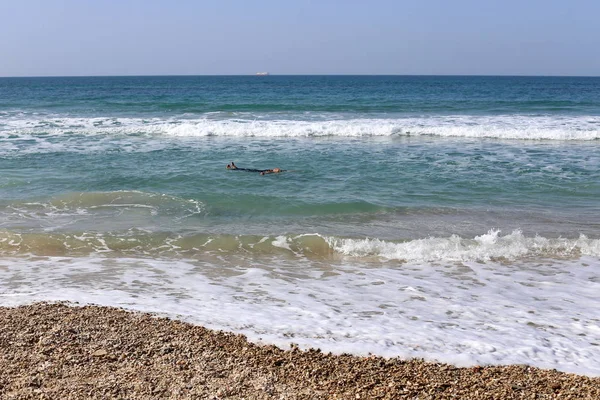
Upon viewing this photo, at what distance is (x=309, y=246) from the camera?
9406 millimetres

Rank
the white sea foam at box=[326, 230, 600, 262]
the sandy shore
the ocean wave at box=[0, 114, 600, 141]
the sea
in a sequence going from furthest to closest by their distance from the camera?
the ocean wave at box=[0, 114, 600, 141] → the white sea foam at box=[326, 230, 600, 262] → the sea → the sandy shore

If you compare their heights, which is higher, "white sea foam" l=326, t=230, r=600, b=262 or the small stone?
"white sea foam" l=326, t=230, r=600, b=262

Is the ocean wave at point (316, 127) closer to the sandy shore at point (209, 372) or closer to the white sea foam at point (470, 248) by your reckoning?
the white sea foam at point (470, 248)

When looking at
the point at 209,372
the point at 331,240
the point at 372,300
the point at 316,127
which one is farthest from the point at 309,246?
the point at 316,127

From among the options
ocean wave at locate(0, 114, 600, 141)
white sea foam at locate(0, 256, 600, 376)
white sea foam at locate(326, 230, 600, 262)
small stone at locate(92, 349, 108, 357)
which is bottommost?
white sea foam at locate(0, 256, 600, 376)

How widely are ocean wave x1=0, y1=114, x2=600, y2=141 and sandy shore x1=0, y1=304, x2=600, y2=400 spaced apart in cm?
1858

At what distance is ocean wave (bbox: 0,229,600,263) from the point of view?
893 centimetres

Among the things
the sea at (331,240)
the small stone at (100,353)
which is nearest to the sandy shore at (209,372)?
the small stone at (100,353)

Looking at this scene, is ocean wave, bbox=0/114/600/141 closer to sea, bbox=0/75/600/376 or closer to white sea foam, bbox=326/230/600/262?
sea, bbox=0/75/600/376

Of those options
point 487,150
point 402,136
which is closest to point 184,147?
point 402,136

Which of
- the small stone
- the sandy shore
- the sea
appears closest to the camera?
the sandy shore

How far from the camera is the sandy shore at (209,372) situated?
4.55 metres

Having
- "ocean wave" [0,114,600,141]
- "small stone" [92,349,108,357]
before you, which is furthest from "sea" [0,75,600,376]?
"ocean wave" [0,114,600,141]

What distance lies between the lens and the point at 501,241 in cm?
934
